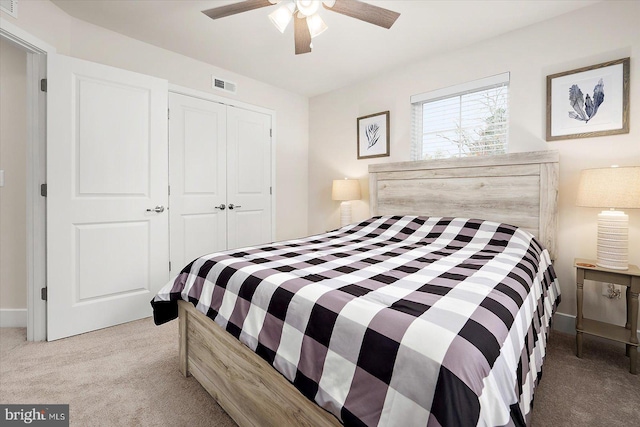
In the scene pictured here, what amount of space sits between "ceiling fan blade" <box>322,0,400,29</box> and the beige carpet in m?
2.32

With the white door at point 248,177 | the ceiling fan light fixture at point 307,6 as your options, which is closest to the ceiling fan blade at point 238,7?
the ceiling fan light fixture at point 307,6

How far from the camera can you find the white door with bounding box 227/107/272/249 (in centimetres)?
345

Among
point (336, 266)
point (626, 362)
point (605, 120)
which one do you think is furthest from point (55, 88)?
point (626, 362)

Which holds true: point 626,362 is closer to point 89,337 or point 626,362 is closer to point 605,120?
point 605,120

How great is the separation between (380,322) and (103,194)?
2490 mm

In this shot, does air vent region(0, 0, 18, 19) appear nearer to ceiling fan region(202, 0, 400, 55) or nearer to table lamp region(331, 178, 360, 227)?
ceiling fan region(202, 0, 400, 55)

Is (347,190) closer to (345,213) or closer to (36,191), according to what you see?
(345,213)

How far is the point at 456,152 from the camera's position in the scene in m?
2.95

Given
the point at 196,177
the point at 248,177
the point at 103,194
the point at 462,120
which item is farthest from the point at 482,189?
the point at 103,194

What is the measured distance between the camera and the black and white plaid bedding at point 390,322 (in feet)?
2.42

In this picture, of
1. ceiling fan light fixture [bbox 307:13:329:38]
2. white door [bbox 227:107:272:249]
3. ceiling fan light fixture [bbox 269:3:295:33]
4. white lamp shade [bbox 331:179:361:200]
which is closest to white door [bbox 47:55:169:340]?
white door [bbox 227:107:272:249]

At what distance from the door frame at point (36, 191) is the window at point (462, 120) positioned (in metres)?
3.19

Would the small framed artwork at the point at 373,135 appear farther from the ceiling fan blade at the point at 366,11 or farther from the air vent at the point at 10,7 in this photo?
the air vent at the point at 10,7

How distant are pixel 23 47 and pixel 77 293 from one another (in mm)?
1781
